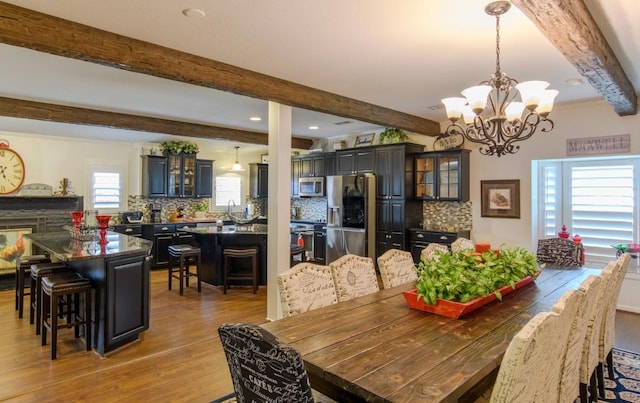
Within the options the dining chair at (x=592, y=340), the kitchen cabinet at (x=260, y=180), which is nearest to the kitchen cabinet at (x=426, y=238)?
the dining chair at (x=592, y=340)

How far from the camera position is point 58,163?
6926mm

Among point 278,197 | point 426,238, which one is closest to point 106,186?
point 278,197

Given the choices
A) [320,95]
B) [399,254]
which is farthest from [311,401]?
[320,95]

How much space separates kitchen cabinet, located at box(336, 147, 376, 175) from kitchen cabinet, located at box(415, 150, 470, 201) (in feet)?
2.64

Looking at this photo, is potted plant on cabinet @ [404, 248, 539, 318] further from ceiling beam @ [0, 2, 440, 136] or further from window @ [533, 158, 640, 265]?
window @ [533, 158, 640, 265]

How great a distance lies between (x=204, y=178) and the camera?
8.37m

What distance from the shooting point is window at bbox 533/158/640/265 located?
5051 millimetres

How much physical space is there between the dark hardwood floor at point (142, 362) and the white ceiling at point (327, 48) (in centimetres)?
258

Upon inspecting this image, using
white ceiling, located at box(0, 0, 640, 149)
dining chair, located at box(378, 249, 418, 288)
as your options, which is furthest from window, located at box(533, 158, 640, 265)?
dining chair, located at box(378, 249, 418, 288)

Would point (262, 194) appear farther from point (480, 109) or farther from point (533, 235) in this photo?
point (480, 109)

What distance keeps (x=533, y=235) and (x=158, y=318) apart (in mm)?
5086

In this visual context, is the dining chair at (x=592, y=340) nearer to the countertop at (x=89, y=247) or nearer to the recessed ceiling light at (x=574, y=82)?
the recessed ceiling light at (x=574, y=82)

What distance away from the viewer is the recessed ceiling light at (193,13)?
2396 millimetres

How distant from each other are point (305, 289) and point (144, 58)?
6.91ft
